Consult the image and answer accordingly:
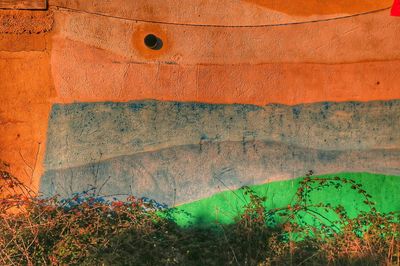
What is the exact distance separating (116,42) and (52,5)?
74cm

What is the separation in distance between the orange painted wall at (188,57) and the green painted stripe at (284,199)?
82cm

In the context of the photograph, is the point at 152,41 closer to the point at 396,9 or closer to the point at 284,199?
the point at 284,199

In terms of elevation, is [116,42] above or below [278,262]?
above

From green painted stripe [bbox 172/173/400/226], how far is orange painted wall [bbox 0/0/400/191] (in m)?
0.82

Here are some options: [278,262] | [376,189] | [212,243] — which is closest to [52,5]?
[212,243]

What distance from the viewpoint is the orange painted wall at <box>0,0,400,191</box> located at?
5254mm

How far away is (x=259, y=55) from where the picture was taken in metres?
5.35

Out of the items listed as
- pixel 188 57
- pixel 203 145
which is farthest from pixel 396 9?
pixel 203 145

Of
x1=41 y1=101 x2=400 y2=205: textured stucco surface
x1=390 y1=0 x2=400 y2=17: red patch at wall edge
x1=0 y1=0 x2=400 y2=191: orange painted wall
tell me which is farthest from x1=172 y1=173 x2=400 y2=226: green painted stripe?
x1=390 y1=0 x2=400 y2=17: red patch at wall edge

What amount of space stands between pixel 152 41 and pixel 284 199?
6.75 feet

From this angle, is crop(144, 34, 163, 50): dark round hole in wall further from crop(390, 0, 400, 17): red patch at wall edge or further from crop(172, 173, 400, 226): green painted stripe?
crop(390, 0, 400, 17): red patch at wall edge

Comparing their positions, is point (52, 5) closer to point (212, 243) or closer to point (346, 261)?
point (212, 243)

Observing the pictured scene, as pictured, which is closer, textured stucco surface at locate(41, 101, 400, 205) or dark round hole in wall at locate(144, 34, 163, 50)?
textured stucco surface at locate(41, 101, 400, 205)

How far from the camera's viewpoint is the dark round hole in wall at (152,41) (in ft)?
17.6
